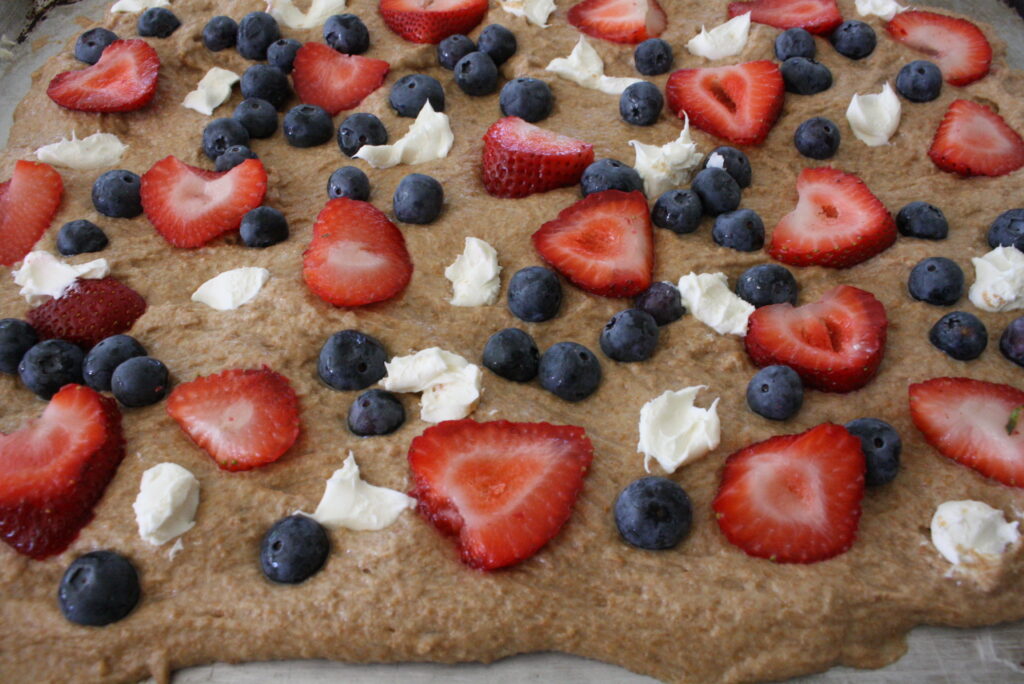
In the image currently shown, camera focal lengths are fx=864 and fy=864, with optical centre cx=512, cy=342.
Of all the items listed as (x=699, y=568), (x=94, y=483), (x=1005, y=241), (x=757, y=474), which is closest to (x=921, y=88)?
(x=1005, y=241)

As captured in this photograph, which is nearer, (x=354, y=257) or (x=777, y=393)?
(x=777, y=393)

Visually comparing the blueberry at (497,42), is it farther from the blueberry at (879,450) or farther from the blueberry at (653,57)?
the blueberry at (879,450)

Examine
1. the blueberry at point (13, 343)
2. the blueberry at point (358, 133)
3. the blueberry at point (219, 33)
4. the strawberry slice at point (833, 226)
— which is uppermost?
the blueberry at point (219, 33)

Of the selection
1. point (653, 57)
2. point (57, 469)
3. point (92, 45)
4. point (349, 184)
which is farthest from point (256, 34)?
point (57, 469)

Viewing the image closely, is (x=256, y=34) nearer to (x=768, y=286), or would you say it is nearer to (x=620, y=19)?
(x=620, y=19)

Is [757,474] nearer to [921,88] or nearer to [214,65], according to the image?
[921,88]

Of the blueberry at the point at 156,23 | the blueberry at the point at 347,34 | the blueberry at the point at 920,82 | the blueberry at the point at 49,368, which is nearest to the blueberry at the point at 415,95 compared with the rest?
the blueberry at the point at 347,34
